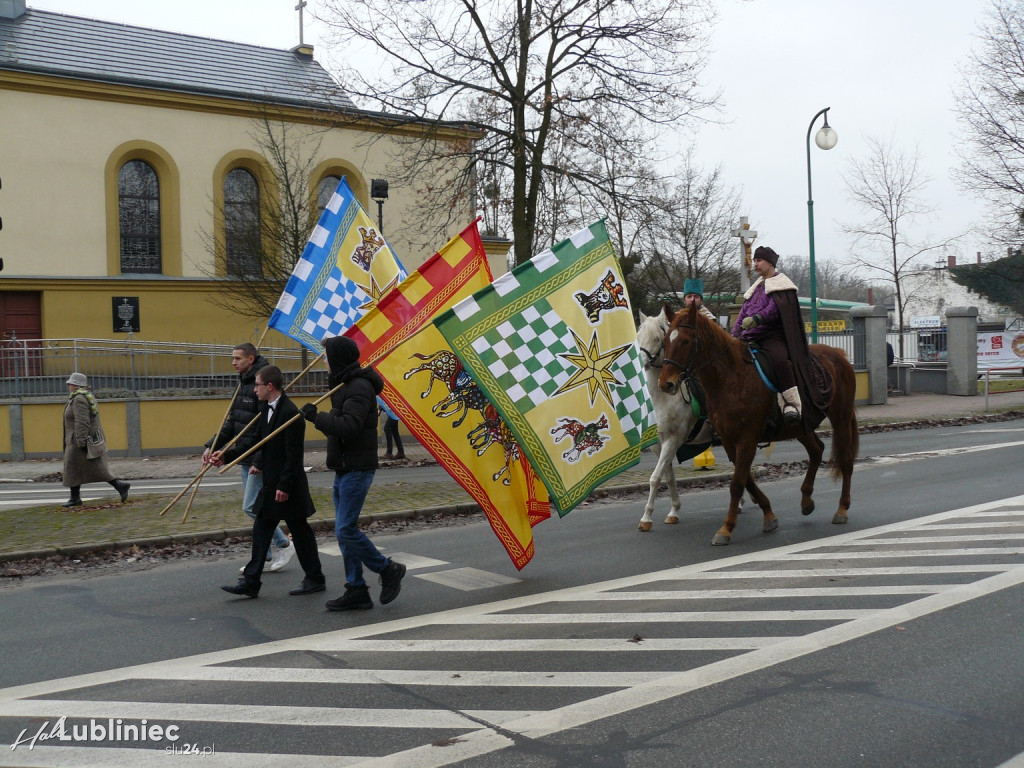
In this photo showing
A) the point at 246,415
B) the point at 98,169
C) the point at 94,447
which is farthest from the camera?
the point at 98,169

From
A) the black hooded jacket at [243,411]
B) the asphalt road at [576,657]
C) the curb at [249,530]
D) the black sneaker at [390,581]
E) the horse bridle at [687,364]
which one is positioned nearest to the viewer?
the asphalt road at [576,657]

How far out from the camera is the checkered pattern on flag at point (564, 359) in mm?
7480

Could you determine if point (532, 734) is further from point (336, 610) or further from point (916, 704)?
point (336, 610)

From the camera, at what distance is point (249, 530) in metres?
10.6

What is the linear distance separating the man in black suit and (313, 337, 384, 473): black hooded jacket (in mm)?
572

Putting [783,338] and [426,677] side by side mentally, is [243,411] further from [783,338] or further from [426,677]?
[783,338]

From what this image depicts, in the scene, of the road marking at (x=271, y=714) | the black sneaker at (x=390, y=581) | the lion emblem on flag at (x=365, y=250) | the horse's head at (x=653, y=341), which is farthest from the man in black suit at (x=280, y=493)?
the lion emblem on flag at (x=365, y=250)

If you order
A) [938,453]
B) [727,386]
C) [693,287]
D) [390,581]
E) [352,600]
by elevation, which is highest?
[693,287]

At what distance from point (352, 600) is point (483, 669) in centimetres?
189

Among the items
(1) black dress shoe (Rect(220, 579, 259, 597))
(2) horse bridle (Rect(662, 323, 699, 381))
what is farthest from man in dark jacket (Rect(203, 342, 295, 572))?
(2) horse bridle (Rect(662, 323, 699, 381))

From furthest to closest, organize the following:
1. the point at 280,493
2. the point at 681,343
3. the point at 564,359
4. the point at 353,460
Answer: the point at 681,343 < the point at 564,359 < the point at 280,493 < the point at 353,460

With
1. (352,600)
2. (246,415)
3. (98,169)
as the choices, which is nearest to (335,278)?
(246,415)

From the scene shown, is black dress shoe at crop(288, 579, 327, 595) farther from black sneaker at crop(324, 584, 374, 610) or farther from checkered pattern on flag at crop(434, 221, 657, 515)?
checkered pattern on flag at crop(434, 221, 657, 515)

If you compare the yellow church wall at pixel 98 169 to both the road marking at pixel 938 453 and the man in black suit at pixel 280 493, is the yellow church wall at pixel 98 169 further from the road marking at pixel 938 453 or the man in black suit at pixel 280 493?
the man in black suit at pixel 280 493
